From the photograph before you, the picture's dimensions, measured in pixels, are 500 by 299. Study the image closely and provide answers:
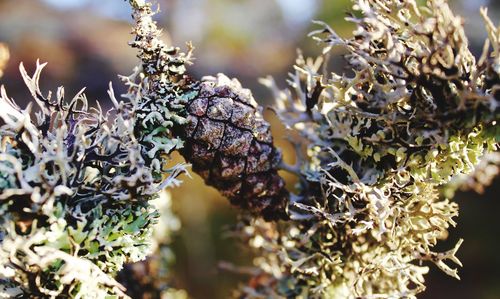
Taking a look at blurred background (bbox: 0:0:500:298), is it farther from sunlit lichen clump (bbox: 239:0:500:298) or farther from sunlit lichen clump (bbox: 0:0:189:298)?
sunlit lichen clump (bbox: 0:0:189:298)

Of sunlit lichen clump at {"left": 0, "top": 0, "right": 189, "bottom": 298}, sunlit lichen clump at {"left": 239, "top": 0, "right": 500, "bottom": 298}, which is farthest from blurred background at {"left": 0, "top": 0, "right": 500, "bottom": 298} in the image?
sunlit lichen clump at {"left": 0, "top": 0, "right": 189, "bottom": 298}

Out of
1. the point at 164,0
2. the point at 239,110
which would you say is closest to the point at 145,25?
the point at 239,110

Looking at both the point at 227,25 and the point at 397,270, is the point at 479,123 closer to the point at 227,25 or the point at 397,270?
the point at 397,270

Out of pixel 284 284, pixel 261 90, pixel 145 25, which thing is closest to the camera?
pixel 145 25

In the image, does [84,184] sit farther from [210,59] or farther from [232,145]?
[210,59]

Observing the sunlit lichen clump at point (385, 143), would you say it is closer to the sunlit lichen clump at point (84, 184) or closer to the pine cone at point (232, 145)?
the pine cone at point (232, 145)

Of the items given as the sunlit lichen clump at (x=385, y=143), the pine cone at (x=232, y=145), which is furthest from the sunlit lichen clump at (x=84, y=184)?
the sunlit lichen clump at (x=385, y=143)

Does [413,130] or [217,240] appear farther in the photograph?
[217,240]
